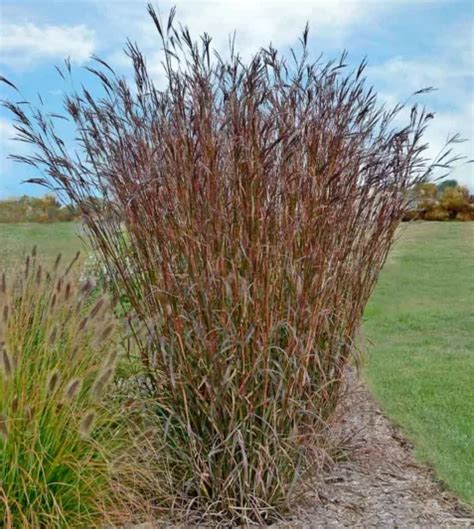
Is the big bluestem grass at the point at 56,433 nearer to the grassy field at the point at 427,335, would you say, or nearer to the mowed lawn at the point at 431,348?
the grassy field at the point at 427,335

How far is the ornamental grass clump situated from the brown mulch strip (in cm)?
19

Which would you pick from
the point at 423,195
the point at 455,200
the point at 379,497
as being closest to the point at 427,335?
the point at 423,195

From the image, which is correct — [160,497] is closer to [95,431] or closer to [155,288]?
[95,431]

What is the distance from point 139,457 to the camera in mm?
3189

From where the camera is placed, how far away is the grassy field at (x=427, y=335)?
15.8ft

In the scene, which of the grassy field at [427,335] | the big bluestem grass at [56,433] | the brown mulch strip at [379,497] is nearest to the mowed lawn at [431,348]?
the grassy field at [427,335]

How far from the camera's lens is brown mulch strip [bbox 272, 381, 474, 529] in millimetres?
3264

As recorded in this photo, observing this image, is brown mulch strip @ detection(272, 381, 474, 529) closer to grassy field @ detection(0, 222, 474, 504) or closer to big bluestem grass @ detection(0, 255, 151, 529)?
grassy field @ detection(0, 222, 474, 504)

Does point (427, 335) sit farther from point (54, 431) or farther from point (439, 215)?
point (439, 215)

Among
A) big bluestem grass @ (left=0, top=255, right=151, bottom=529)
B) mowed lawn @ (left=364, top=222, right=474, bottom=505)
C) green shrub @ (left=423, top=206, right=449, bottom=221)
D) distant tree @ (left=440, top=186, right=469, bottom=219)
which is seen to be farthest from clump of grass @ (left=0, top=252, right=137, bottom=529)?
green shrub @ (left=423, top=206, right=449, bottom=221)

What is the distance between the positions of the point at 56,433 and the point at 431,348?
600cm

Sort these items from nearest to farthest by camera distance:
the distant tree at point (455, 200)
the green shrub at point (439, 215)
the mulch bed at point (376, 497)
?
the mulch bed at point (376, 497)
the distant tree at point (455, 200)
the green shrub at point (439, 215)

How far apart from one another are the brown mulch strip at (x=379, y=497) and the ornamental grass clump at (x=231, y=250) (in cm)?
19

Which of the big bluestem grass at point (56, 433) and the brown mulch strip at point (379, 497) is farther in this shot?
the brown mulch strip at point (379, 497)
